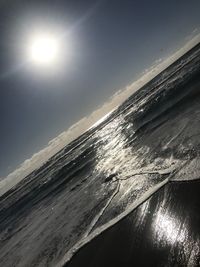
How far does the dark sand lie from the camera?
6180 mm

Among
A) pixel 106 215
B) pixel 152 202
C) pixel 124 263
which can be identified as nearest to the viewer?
pixel 124 263

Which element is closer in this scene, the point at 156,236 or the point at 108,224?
the point at 156,236

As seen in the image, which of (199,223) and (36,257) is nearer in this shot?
(199,223)

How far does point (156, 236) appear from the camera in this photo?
23.6 feet

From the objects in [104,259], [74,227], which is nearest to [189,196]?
[104,259]

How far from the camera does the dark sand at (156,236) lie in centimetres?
618

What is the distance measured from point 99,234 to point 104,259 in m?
1.88

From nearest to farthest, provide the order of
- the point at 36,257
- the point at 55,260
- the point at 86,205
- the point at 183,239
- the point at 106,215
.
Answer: the point at 183,239, the point at 55,260, the point at 106,215, the point at 36,257, the point at 86,205

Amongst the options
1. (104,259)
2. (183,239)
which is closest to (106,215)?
(104,259)

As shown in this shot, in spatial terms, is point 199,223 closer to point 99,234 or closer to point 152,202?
point 152,202

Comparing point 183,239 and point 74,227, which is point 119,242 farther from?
point 74,227

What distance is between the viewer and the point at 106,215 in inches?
440

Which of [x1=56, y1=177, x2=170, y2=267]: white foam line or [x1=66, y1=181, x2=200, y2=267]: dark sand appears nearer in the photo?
[x1=66, y1=181, x2=200, y2=267]: dark sand

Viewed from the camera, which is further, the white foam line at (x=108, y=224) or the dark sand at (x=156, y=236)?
the white foam line at (x=108, y=224)
